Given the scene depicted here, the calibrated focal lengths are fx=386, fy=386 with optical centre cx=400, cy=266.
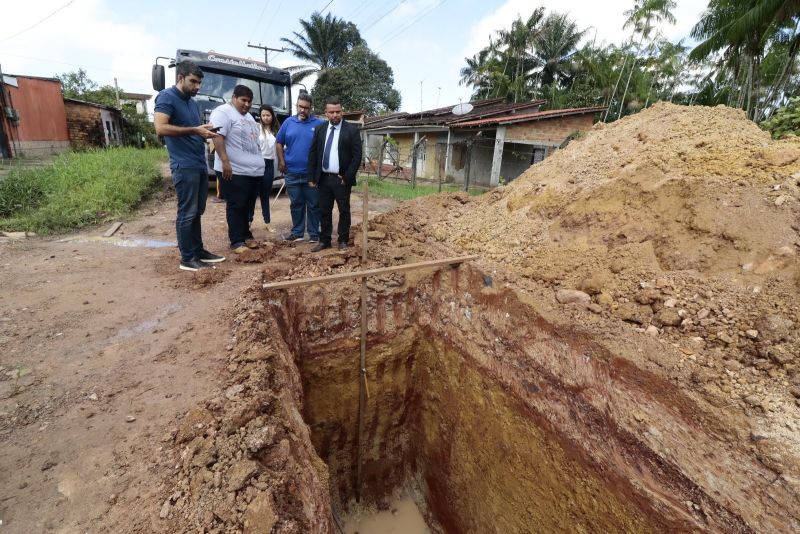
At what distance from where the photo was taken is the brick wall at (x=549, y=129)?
12125mm

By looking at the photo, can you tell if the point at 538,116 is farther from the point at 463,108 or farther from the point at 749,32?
the point at 749,32

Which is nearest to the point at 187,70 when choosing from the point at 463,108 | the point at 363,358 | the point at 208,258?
the point at 208,258

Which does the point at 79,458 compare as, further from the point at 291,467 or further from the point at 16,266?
the point at 16,266

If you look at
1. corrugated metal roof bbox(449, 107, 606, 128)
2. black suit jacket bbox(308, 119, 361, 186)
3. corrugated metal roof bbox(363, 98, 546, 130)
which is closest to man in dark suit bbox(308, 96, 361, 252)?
black suit jacket bbox(308, 119, 361, 186)

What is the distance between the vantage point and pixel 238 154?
13.4ft

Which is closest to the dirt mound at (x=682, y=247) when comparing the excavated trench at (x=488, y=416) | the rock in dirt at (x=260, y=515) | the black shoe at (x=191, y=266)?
the excavated trench at (x=488, y=416)

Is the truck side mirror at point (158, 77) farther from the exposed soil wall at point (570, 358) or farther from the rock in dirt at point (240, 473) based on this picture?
the rock in dirt at point (240, 473)

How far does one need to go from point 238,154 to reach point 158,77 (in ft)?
8.35

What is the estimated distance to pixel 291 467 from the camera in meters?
1.96

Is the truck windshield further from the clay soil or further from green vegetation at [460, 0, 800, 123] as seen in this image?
green vegetation at [460, 0, 800, 123]

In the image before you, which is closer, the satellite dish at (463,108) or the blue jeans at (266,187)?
the blue jeans at (266,187)

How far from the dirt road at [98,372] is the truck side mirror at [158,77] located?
2598 millimetres

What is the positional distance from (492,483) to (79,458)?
11.0 ft

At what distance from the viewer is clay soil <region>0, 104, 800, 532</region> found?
1.87 metres
